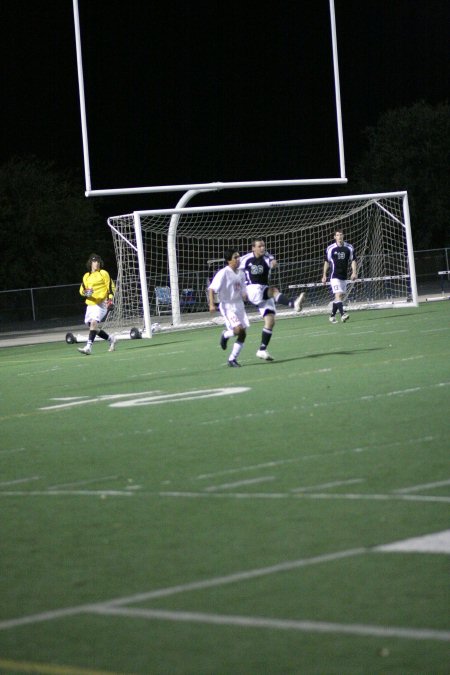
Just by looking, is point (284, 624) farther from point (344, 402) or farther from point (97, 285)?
point (97, 285)

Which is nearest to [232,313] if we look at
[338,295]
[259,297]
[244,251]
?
[259,297]

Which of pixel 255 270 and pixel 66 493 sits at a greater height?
pixel 255 270

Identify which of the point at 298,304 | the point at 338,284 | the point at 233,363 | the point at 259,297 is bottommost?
the point at 233,363

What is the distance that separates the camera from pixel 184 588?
6.11m

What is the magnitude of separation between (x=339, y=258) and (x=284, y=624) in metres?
23.6

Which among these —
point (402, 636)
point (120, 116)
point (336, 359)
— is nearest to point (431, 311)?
point (120, 116)

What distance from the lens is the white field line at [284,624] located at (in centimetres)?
512

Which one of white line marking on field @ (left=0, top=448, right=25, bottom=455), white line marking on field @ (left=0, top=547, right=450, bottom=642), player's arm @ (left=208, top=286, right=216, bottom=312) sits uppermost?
player's arm @ (left=208, top=286, right=216, bottom=312)

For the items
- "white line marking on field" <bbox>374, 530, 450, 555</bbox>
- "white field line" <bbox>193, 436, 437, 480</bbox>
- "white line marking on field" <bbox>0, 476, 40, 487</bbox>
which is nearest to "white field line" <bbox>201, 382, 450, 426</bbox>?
"white field line" <bbox>193, 436, 437, 480</bbox>

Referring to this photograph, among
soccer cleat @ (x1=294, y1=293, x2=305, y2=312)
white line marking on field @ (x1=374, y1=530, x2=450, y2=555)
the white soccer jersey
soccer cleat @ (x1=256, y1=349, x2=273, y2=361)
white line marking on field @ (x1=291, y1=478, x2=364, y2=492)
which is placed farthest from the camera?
soccer cleat @ (x1=294, y1=293, x2=305, y2=312)

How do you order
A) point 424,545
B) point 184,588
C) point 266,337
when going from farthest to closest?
point 266,337 → point 424,545 → point 184,588

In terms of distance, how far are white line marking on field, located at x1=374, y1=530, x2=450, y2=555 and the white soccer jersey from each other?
1243 centimetres

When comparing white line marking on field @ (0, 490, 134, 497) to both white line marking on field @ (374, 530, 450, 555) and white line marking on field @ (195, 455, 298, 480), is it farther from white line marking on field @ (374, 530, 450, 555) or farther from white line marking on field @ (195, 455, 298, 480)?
white line marking on field @ (374, 530, 450, 555)

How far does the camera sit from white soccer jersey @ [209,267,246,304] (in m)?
19.1
